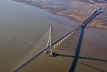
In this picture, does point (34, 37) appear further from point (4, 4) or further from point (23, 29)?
point (4, 4)

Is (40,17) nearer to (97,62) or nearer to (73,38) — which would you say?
(73,38)

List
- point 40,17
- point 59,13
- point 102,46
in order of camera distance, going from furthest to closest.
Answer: point 59,13 < point 40,17 < point 102,46

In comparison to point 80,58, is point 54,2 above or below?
above

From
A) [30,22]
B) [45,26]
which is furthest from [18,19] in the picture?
[45,26]

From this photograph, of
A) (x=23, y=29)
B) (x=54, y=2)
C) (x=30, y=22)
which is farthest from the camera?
(x=54, y=2)

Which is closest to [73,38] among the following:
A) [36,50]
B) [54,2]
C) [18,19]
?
[36,50]

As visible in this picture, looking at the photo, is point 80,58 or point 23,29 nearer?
point 80,58

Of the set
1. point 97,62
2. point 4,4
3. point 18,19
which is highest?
point 4,4
